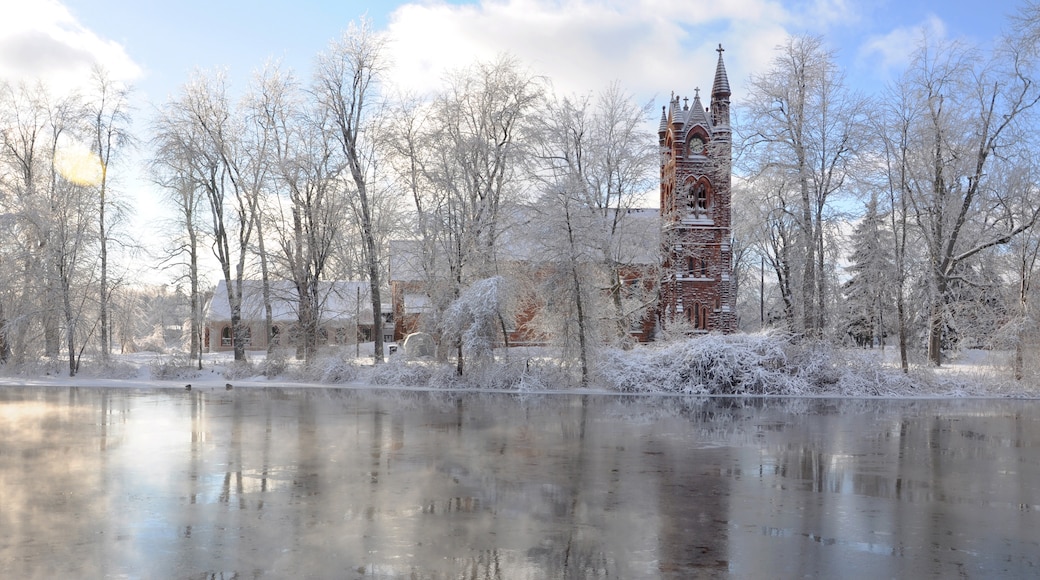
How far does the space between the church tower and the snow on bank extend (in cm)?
1529

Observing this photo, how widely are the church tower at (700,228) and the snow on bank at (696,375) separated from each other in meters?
15.3

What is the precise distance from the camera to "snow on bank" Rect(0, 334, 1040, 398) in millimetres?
27828

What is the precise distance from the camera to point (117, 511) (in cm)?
980

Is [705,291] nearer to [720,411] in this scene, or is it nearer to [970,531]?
[720,411]

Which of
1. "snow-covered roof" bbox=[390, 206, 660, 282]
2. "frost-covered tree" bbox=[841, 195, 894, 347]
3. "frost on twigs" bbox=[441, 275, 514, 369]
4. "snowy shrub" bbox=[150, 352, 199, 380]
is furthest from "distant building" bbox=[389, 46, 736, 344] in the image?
"frost on twigs" bbox=[441, 275, 514, 369]

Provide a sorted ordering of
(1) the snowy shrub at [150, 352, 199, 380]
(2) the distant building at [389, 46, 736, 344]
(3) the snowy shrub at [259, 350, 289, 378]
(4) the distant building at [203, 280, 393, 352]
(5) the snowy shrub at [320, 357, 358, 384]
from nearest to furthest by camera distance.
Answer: (5) the snowy shrub at [320, 357, 358, 384] → (1) the snowy shrub at [150, 352, 199, 380] → (3) the snowy shrub at [259, 350, 289, 378] → (2) the distant building at [389, 46, 736, 344] → (4) the distant building at [203, 280, 393, 352]

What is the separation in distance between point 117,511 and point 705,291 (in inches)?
1592

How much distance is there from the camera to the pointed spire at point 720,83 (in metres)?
46.8

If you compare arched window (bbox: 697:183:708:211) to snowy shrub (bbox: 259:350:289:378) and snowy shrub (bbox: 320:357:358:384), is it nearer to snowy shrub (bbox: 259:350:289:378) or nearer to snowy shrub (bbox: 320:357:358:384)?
snowy shrub (bbox: 320:357:358:384)

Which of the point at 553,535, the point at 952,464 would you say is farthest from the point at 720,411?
the point at 553,535

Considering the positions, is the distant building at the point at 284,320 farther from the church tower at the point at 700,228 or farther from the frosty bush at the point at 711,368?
the frosty bush at the point at 711,368

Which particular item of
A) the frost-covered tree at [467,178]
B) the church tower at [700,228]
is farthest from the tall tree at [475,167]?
the church tower at [700,228]

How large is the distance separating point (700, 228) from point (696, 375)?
20.4 metres

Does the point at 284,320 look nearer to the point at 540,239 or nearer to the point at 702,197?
the point at 702,197
